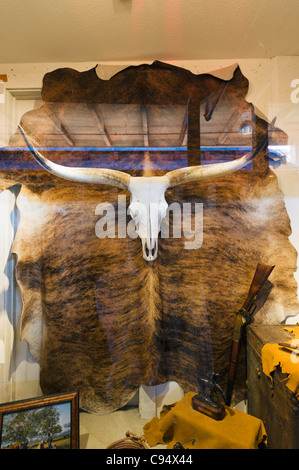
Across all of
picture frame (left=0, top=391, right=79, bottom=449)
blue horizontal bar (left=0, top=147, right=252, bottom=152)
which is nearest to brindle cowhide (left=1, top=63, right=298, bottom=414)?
blue horizontal bar (left=0, top=147, right=252, bottom=152)

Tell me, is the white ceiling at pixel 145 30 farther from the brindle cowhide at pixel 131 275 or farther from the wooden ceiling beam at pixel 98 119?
the wooden ceiling beam at pixel 98 119

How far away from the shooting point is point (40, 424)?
1.35 metres

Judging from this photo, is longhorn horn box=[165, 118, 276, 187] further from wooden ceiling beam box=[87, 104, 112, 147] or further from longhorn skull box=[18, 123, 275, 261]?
wooden ceiling beam box=[87, 104, 112, 147]

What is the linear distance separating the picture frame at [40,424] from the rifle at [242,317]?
89 cm

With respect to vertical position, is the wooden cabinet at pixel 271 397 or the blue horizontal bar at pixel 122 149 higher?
the blue horizontal bar at pixel 122 149

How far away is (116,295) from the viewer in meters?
1.68

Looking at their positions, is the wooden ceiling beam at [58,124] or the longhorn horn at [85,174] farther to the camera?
the wooden ceiling beam at [58,124]

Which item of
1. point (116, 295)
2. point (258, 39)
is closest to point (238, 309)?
point (116, 295)

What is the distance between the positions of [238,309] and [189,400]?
0.59 metres

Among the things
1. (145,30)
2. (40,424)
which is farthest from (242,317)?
(145,30)

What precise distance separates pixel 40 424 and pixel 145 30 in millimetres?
2156

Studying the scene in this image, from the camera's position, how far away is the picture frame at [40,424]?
4.31ft

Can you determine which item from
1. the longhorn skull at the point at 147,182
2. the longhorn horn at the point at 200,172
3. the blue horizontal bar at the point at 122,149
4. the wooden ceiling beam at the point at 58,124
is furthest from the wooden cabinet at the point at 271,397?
the wooden ceiling beam at the point at 58,124

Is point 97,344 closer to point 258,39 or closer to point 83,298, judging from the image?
point 83,298
